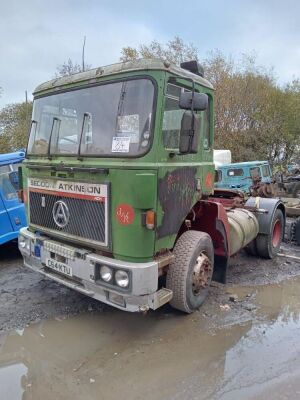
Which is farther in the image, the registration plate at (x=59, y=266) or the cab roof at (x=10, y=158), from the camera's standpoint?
the cab roof at (x=10, y=158)

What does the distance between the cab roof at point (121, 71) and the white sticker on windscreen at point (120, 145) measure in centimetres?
66

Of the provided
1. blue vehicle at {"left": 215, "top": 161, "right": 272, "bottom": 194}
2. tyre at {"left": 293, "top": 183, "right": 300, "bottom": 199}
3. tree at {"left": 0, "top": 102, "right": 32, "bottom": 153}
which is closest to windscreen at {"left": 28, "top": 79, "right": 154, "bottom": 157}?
blue vehicle at {"left": 215, "top": 161, "right": 272, "bottom": 194}

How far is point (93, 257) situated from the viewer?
3559mm

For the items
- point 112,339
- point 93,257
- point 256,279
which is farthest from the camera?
point 256,279

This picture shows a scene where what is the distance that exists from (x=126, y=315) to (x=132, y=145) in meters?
2.11

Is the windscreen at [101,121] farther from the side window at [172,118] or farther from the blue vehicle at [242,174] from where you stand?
the blue vehicle at [242,174]

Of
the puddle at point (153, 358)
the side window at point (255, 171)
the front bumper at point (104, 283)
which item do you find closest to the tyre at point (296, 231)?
the puddle at point (153, 358)

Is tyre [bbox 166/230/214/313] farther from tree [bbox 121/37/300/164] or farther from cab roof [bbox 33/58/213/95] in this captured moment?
tree [bbox 121/37/300/164]

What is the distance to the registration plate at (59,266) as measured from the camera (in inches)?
150

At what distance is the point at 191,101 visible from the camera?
3.51m

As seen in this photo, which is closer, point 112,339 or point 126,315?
point 112,339

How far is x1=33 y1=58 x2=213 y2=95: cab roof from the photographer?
11.4 feet

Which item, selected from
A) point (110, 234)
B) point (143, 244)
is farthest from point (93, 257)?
point (143, 244)

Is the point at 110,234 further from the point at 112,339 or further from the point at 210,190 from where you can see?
the point at 210,190
